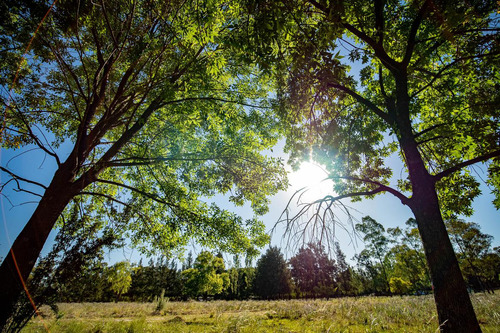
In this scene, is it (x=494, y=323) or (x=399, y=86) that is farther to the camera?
(x=494, y=323)

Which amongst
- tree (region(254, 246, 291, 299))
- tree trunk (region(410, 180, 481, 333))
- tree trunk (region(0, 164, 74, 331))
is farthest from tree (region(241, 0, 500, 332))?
tree (region(254, 246, 291, 299))

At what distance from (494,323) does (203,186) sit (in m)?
10.9

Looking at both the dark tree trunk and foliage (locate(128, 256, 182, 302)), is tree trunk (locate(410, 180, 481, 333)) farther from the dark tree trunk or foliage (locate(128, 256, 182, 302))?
foliage (locate(128, 256, 182, 302))

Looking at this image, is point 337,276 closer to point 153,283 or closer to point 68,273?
point 153,283

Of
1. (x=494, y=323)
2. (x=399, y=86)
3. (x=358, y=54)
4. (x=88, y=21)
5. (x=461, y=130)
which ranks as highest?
(x=88, y=21)

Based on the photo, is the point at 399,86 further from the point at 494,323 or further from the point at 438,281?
the point at 494,323

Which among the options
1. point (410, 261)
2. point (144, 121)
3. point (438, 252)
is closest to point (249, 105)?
point (144, 121)

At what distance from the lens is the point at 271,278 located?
4419cm

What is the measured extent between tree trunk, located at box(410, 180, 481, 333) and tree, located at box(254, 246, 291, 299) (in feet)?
148

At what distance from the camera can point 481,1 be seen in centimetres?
314

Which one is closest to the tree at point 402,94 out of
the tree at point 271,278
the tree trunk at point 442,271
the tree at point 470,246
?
the tree trunk at point 442,271

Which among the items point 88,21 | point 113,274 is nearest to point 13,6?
point 88,21

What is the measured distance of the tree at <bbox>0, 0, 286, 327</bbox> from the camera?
404 centimetres

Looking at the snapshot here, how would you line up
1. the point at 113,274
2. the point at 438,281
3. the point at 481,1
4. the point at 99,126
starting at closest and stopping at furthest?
the point at 438,281
the point at 481,1
the point at 99,126
the point at 113,274
